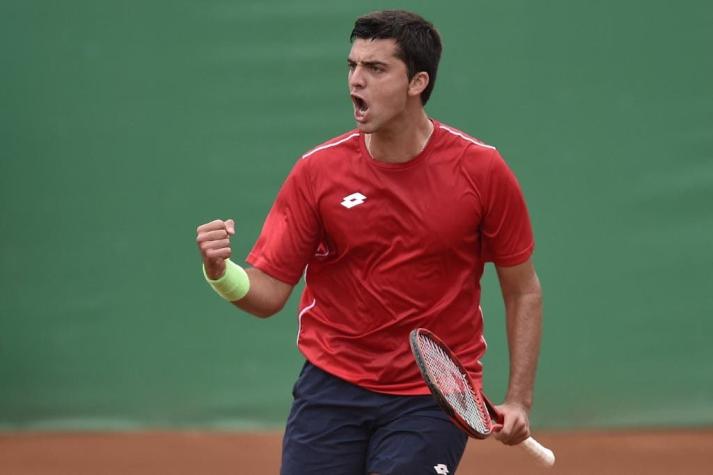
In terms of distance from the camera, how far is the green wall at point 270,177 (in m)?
6.20

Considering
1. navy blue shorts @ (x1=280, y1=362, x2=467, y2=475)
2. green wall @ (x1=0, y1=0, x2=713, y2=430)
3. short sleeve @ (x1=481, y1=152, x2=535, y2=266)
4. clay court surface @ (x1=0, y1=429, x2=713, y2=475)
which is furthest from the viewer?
green wall @ (x1=0, y1=0, x2=713, y2=430)

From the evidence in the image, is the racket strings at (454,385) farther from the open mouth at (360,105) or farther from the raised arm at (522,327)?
Answer: the open mouth at (360,105)

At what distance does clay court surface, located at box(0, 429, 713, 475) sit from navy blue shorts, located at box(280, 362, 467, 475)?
84.2 inches

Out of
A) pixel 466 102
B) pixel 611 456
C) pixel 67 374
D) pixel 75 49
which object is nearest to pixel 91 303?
pixel 67 374

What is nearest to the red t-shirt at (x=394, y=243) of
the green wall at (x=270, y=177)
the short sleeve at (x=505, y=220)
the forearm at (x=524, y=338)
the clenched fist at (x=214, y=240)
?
the short sleeve at (x=505, y=220)

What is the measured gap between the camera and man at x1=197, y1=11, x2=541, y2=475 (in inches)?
148

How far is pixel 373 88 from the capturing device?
3.78 meters

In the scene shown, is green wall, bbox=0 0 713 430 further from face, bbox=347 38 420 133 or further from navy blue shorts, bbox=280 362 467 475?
Result: navy blue shorts, bbox=280 362 467 475

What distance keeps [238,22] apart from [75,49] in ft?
2.61

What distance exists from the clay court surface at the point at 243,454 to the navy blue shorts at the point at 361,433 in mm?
2139

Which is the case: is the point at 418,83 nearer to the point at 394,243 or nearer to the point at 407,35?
the point at 407,35

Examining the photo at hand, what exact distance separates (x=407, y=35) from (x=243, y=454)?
2.89m

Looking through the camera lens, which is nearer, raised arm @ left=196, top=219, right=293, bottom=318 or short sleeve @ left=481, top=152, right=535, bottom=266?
raised arm @ left=196, top=219, right=293, bottom=318

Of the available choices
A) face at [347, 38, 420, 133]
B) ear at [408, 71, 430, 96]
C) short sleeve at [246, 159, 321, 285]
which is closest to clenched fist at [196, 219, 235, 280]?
short sleeve at [246, 159, 321, 285]
